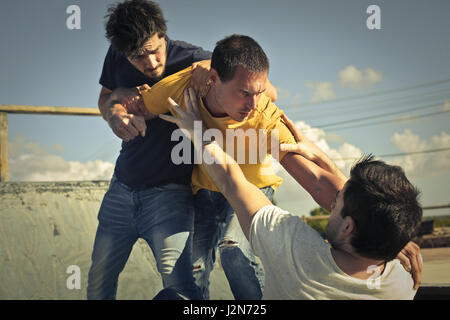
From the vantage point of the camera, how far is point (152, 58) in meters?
2.02

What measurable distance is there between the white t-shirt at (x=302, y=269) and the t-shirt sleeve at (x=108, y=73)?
132cm

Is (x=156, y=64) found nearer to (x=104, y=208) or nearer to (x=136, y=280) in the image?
(x=104, y=208)

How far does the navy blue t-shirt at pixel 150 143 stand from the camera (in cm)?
203

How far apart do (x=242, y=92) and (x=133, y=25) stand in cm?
72

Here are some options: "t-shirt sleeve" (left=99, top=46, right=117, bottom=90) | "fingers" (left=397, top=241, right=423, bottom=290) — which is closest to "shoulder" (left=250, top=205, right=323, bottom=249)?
"fingers" (left=397, top=241, right=423, bottom=290)

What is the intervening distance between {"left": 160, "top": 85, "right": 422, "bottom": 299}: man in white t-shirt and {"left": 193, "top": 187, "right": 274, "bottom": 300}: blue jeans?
40 cm

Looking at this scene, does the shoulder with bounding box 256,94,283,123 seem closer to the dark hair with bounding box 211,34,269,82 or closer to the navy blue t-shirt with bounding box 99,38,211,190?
the dark hair with bounding box 211,34,269,82

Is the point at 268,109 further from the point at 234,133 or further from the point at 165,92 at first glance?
the point at 165,92

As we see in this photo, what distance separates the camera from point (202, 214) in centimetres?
207

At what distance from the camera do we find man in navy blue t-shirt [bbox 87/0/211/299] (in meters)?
1.91

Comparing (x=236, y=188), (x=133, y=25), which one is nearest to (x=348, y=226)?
(x=236, y=188)
